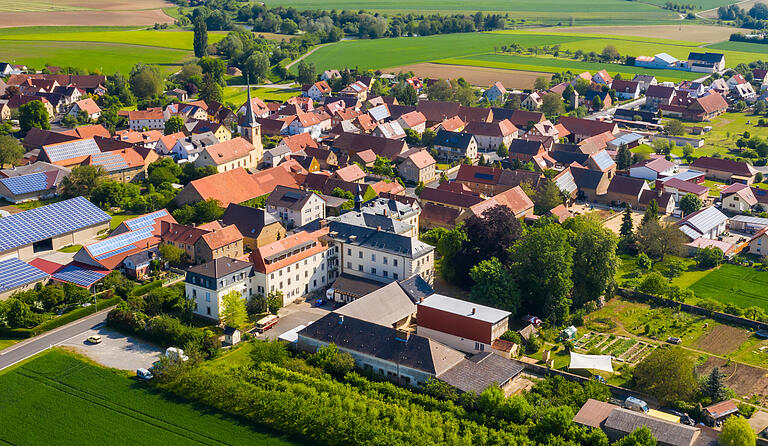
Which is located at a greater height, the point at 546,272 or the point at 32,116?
the point at 32,116

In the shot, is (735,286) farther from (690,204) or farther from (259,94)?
(259,94)

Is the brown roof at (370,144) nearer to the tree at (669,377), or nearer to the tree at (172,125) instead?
the tree at (172,125)

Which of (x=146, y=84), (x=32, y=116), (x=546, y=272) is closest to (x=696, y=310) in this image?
(x=546, y=272)

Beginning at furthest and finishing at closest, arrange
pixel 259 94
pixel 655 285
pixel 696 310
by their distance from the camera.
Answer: pixel 259 94 < pixel 655 285 < pixel 696 310

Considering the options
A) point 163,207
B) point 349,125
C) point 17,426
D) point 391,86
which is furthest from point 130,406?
point 391,86

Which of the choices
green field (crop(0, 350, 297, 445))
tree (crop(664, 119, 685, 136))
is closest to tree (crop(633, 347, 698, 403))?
green field (crop(0, 350, 297, 445))

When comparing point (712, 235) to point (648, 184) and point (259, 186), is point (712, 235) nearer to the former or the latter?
point (648, 184)
